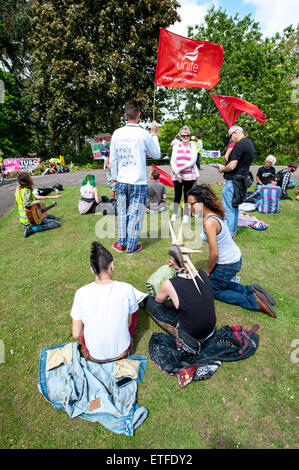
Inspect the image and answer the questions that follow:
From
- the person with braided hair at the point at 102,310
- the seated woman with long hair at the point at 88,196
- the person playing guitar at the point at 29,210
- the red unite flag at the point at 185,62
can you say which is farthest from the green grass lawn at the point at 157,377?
the red unite flag at the point at 185,62

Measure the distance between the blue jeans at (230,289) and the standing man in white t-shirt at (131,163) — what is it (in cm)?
180

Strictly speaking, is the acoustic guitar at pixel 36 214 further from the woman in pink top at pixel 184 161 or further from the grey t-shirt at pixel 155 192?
the woman in pink top at pixel 184 161

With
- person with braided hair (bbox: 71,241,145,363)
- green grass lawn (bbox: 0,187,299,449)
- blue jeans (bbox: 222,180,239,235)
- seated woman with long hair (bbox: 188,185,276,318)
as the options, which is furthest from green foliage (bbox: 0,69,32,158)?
person with braided hair (bbox: 71,241,145,363)

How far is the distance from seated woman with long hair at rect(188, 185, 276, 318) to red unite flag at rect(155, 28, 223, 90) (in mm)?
3244

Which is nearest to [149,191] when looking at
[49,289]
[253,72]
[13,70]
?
[49,289]

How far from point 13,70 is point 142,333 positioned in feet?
109

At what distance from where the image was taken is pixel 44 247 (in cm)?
562

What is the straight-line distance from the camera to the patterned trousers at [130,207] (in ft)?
14.9

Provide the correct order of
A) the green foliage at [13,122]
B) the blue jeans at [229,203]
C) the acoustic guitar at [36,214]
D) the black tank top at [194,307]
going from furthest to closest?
the green foliage at [13,122] → the acoustic guitar at [36,214] → the blue jeans at [229,203] → the black tank top at [194,307]

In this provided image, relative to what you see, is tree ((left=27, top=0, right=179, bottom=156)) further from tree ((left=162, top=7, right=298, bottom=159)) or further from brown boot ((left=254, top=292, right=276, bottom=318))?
brown boot ((left=254, top=292, right=276, bottom=318))

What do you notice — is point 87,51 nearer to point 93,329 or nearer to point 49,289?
point 49,289

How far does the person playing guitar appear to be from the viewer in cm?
586

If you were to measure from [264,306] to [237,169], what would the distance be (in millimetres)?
2773

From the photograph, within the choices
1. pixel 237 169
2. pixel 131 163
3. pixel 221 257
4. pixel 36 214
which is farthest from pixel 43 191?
pixel 221 257
